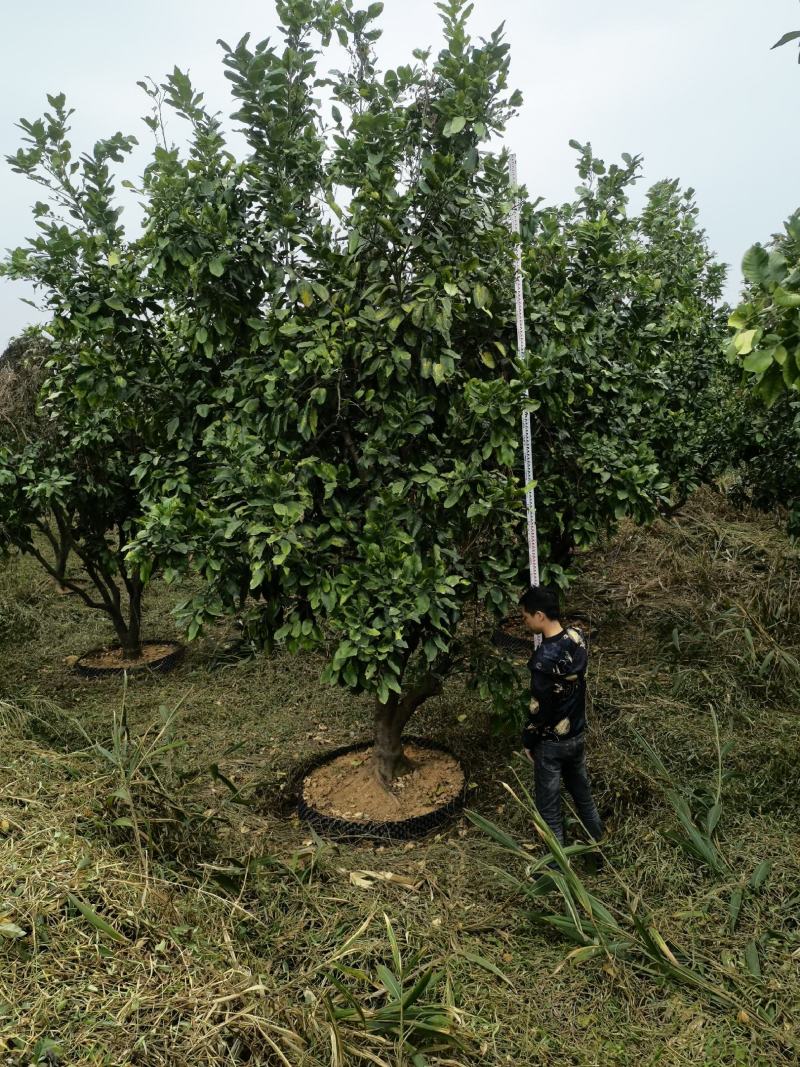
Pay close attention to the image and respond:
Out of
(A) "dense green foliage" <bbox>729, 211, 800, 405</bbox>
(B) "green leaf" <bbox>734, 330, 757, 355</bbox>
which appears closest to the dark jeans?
(A) "dense green foliage" <bbox>729, 211, 800, 405</bbox>

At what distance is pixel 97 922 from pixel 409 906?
56.3 inches

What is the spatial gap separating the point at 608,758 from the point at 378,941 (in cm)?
186

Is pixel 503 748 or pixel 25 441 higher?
pixel 25 441

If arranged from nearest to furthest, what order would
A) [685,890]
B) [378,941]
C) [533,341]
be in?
[378,941]
[685,890]
[533,341]

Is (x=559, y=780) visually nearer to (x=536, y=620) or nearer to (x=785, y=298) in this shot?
(x=536, y=620)

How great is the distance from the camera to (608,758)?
4340 millimetres

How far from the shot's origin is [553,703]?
11.6ft

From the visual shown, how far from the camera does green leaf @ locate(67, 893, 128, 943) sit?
243 centimetres

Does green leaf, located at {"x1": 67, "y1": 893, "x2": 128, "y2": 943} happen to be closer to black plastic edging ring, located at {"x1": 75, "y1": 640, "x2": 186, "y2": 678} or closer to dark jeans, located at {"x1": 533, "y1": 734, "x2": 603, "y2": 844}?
dark jeans, located at {"x1": 533, "y1": 734, "x2": 603, "y2": 844}

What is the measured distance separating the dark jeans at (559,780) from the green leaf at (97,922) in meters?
1.91

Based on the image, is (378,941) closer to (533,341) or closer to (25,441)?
(533,341)

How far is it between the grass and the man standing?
32cm

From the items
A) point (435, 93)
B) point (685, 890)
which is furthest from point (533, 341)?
point (685, 890)

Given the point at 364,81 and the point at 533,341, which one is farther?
the point at 533,341
